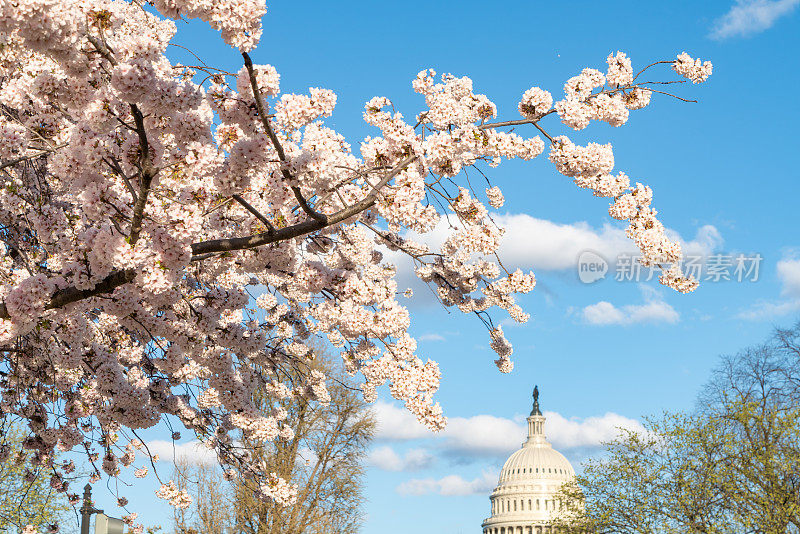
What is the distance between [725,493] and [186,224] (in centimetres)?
2716

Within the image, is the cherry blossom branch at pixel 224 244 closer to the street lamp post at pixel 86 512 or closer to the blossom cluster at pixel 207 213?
the blossom cluster at pixel 207 213

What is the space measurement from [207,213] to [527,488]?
491 feet

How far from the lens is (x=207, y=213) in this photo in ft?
18.9

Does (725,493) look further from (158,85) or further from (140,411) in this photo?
(158,85)

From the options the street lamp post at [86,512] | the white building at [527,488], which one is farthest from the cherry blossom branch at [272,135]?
the white building at [527,488]

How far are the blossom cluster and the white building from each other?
450 ft

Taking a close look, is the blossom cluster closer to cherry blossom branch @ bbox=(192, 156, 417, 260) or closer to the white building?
cherry blossom branch @ bbox=(192, 156, 417, 260)

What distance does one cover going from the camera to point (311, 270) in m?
8.60

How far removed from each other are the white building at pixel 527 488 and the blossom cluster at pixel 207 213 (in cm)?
13721

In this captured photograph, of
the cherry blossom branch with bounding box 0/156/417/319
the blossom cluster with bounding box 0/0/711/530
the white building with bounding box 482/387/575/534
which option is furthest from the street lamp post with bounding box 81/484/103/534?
the white building with bounding box 482/387/575/534

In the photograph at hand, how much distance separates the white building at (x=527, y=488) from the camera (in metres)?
145

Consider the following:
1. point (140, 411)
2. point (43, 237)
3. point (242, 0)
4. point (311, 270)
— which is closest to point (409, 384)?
point (311, 270)

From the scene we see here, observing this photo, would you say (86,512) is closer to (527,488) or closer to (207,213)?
(207,213)

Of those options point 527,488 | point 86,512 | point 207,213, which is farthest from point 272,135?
point 527,488
